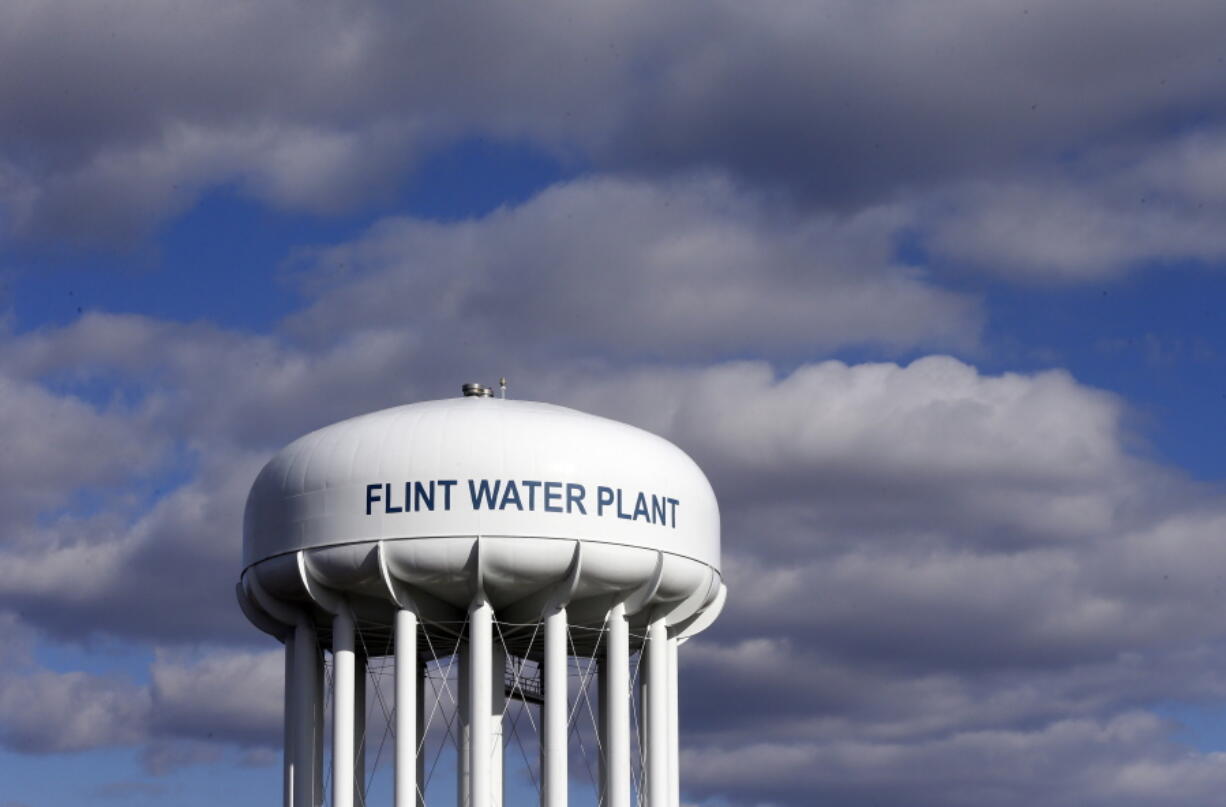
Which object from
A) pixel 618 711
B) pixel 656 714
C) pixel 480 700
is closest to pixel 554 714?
pixel 480 700

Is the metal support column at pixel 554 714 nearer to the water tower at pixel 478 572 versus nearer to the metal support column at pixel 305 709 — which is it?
the water tower at pixel 478 572

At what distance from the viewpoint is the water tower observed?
151ft

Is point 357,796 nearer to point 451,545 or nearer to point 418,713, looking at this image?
point 418,713

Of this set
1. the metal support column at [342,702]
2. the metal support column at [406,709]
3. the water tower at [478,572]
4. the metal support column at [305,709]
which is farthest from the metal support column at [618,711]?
the metal support column at [305,709]

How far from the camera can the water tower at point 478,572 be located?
46094 mm

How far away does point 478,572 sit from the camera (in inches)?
1810

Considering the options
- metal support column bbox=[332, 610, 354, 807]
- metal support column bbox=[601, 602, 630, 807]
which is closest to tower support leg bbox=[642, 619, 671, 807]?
metal support column bbox=[601, 602, 630, 807]

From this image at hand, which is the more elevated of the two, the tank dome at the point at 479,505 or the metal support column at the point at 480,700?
the tank dome at the point at 479,505

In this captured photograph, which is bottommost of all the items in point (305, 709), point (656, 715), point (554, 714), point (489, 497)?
point (554, 714)

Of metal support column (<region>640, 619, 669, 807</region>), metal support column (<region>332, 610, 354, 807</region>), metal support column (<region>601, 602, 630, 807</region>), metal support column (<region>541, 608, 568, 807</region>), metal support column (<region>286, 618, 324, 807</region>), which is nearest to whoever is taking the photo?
metal support column (<region>541, 608, 568, 807</region>)

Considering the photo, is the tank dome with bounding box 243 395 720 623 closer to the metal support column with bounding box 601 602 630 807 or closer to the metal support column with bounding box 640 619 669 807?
the metal support column with bounding box 601 602 630 807

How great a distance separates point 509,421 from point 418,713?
6.74 metres

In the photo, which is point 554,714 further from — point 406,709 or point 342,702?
point 342,702

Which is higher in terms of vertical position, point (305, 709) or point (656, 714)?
point (305, 709)
